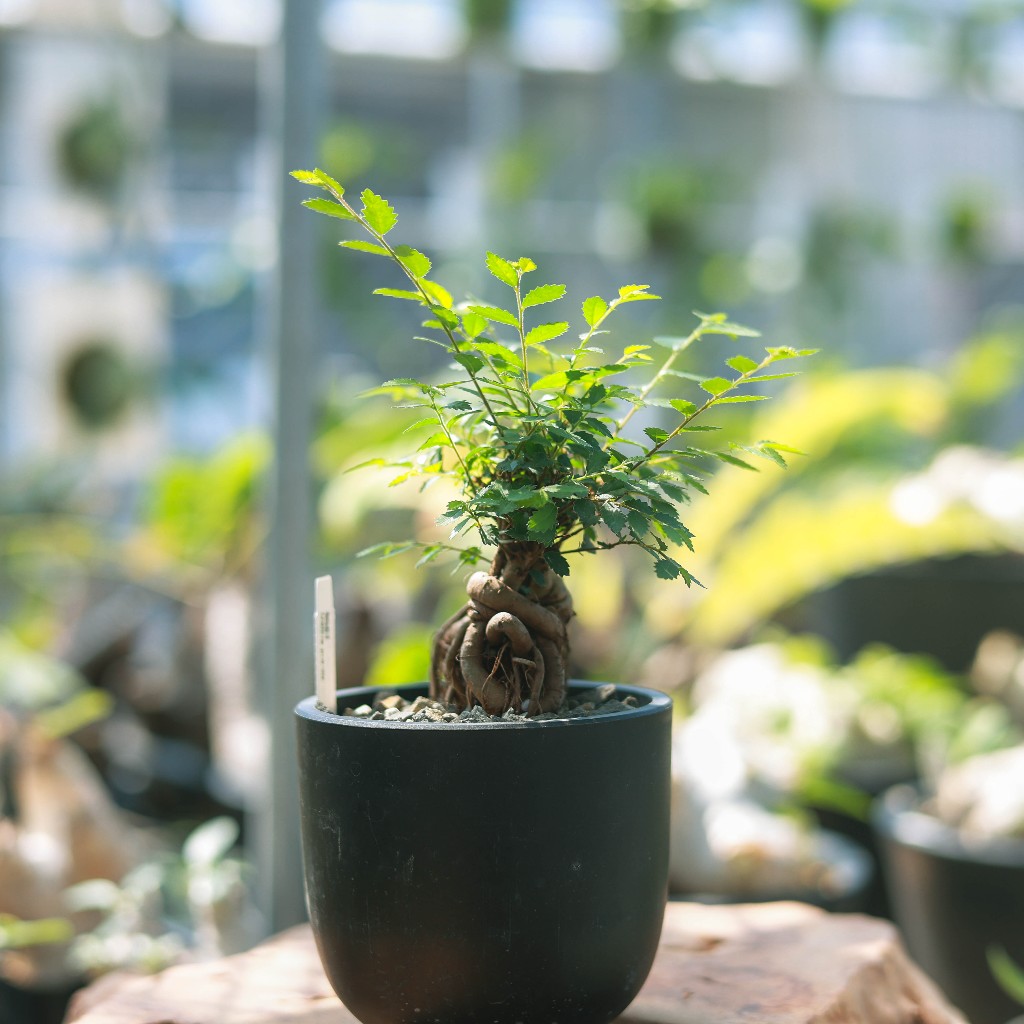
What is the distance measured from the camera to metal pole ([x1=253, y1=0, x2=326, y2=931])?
6.09ft

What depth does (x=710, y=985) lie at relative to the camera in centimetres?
121

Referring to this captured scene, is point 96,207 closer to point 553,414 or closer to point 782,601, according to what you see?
point 782,601

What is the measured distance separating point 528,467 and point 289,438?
982 mm

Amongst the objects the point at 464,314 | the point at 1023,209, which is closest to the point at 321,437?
the point at 464,314

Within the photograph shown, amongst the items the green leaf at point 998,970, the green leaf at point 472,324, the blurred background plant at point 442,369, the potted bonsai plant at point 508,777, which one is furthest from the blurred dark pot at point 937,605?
the green leaf at point 472,324

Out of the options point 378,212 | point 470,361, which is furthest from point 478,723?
point 378,212

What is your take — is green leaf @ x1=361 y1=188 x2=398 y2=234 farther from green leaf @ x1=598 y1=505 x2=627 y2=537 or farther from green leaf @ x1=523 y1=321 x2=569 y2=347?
green leaf @ x1=598 y1=505 x2=627 y2=537

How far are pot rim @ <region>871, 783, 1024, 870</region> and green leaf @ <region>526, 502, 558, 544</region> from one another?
4.25 ft

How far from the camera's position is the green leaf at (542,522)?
924mm

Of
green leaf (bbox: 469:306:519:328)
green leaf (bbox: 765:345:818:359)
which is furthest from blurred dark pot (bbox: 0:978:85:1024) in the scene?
green leaf (bbox: 765:345:818:359)

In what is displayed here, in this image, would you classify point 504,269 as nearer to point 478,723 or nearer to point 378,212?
point 378,212

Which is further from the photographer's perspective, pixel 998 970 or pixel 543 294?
pixel 998 970

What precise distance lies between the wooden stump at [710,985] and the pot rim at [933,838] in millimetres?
566

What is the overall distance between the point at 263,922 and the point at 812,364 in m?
4.35
